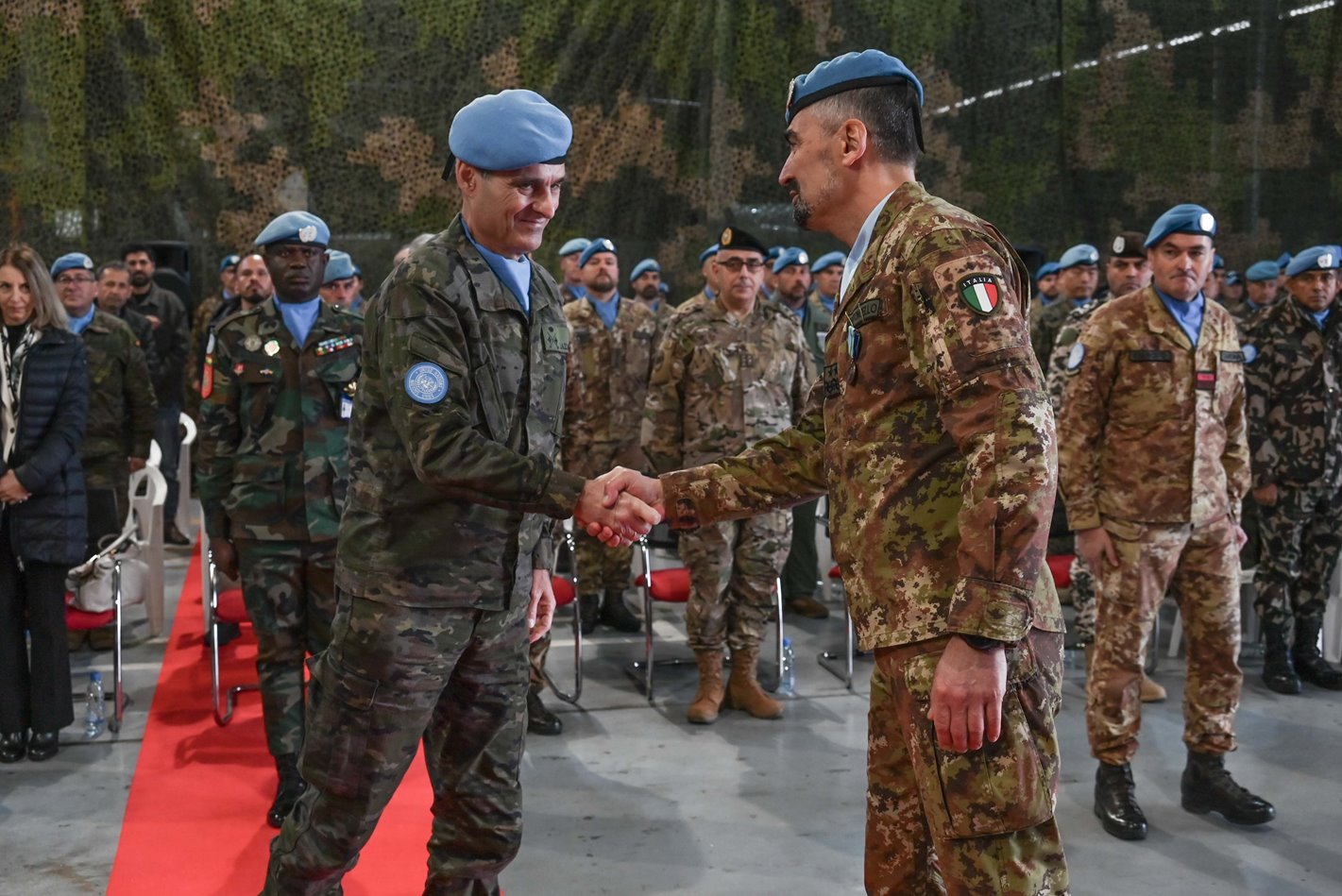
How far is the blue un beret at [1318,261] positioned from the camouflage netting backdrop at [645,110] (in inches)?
193

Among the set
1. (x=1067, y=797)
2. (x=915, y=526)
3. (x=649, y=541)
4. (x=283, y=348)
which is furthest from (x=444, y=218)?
(x=915, y=526)

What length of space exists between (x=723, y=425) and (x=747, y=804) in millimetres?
1687

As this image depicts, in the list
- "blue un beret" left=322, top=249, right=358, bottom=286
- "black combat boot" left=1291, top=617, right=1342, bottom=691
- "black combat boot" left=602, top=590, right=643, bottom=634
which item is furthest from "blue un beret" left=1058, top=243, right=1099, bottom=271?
"blue un beret" left=322, top=249, right=358, bottom=286

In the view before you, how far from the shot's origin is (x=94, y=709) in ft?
16.4

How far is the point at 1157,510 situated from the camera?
4.03 metres

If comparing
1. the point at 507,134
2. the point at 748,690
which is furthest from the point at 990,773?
the point at 748,690

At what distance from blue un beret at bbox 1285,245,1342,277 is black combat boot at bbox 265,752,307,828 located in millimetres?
4762

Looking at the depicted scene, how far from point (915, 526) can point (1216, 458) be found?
2.47 m

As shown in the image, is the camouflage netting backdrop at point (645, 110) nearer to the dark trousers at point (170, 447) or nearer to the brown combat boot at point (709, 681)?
the dark trousers at point (170, 447)

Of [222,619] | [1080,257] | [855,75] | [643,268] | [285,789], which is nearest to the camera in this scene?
[855,75]

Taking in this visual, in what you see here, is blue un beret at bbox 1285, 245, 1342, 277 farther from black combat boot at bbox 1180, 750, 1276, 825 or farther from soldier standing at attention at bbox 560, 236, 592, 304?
soldier standing at attention at bbox 560, 236, 592, 304

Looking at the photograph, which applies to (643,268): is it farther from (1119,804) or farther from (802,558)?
(1119,804)

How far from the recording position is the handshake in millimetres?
2459

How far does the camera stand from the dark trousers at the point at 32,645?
180 inches
